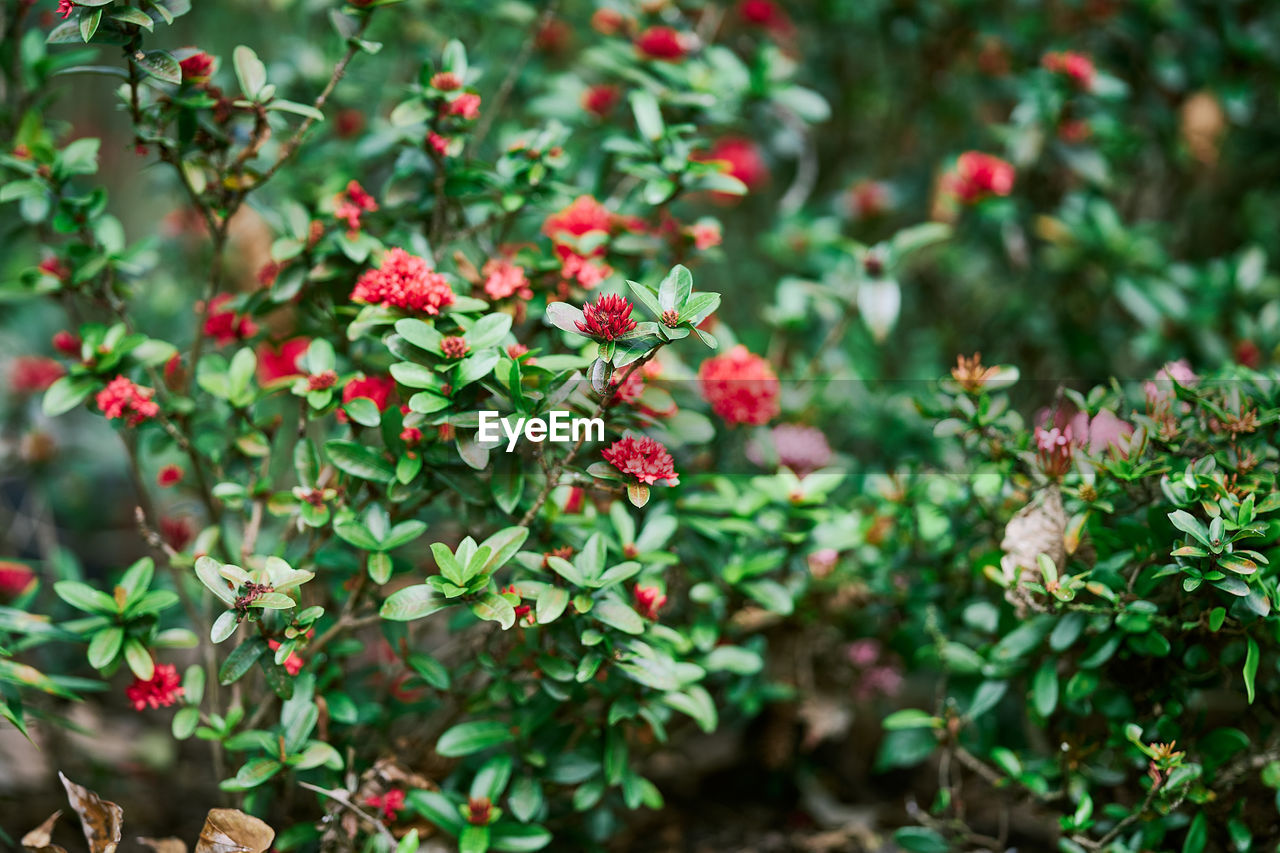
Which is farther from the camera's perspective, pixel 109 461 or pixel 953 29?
pixel 109 461

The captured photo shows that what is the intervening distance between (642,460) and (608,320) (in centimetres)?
17

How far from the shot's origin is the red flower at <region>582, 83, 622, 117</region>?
69.1 inches

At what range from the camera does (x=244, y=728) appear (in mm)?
1253

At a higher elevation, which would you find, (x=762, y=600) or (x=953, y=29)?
(x=953, y=29)

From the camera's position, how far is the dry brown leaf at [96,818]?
1069 mm

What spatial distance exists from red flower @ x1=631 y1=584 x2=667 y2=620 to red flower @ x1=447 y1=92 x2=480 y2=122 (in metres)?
0.70

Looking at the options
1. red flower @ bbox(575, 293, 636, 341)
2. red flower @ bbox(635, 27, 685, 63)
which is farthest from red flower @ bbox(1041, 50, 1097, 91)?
red flower @ bbox(575, 293, 636, 341)

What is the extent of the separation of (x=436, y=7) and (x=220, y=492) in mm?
1200

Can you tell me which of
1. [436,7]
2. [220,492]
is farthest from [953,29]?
[220,492]

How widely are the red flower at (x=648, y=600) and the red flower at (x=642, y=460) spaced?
0.58 ft

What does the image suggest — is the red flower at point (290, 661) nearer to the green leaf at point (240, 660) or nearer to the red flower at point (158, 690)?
the green leaf at point (240, 660)

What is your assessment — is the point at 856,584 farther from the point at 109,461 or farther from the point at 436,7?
the point at 109,461

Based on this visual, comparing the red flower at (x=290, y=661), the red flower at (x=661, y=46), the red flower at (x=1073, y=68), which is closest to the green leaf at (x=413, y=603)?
the red flower at (x=290, y=661)

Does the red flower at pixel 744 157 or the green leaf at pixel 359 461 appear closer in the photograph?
the green leaf at pixel 359 461
